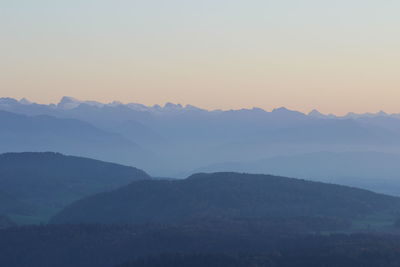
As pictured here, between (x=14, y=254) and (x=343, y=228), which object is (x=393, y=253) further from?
(x=14, y=254)

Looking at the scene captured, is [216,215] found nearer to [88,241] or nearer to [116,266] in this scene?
[88,241]

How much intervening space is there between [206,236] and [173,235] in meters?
5.34

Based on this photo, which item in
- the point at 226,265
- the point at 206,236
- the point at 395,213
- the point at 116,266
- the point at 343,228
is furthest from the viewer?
the point at 395,213

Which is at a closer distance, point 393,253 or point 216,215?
point 393,253

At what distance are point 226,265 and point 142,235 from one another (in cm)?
3665

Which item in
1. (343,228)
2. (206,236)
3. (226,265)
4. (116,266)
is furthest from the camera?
(343,228)

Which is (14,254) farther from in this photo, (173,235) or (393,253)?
(393,253)

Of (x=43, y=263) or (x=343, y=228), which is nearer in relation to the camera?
(x=43, y=263)

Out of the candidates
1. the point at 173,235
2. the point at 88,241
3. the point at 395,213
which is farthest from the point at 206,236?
the point at 395,213

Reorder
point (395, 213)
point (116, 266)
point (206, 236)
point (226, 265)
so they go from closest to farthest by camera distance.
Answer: point (226, 265)
point (116, 266)
point (206, 236)
point (395, 213)

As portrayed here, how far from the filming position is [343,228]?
165 metres

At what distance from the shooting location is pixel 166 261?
424ft

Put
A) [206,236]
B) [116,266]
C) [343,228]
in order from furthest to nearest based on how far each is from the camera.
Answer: [343,228] < [206,236] < [116,266]

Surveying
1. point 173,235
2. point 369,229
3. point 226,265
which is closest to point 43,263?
point 173,235
